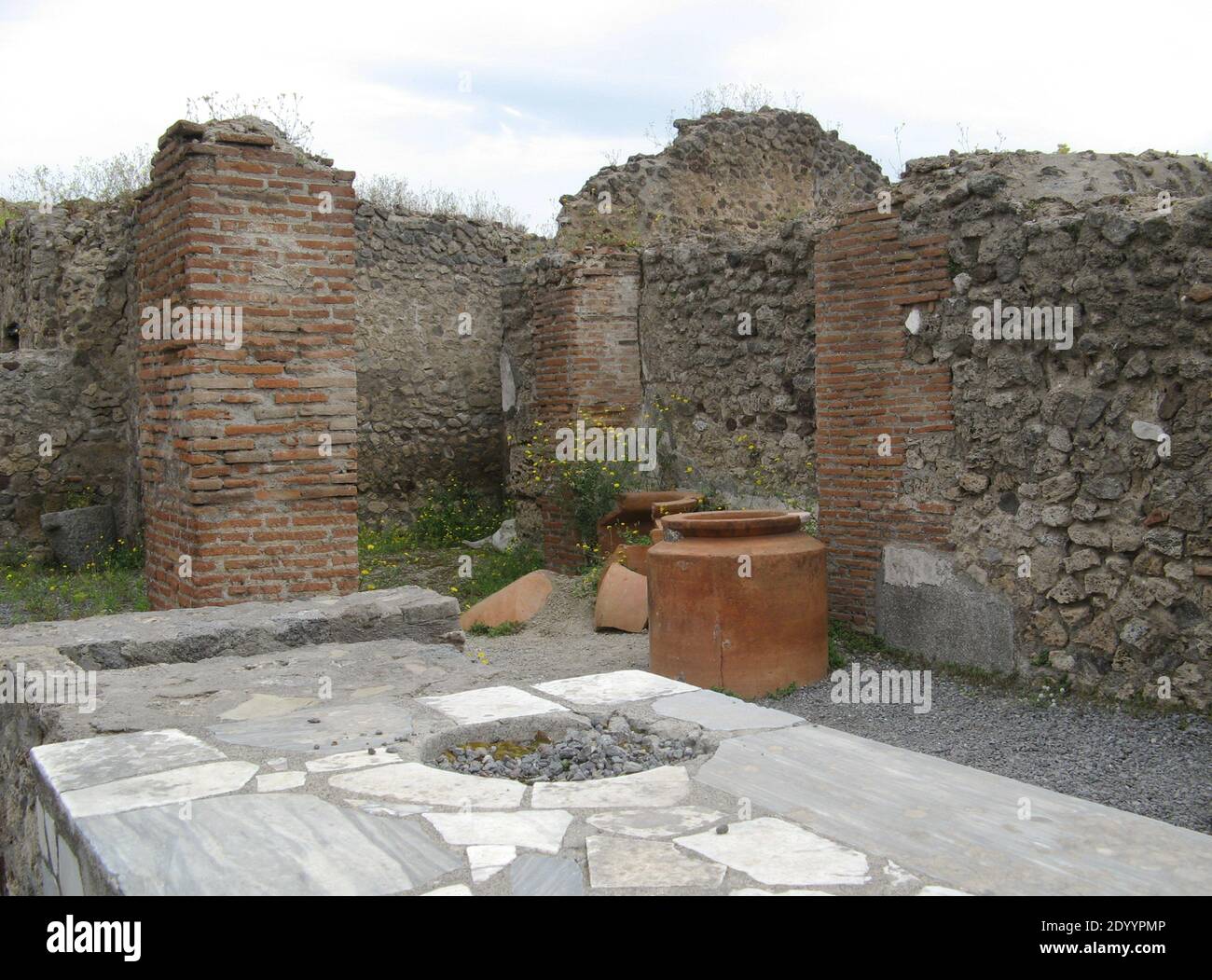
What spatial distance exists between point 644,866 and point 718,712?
1141 millimetres

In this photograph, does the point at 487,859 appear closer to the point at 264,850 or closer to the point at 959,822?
the point at 264,850

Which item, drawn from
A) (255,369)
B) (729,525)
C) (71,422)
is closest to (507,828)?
(255,369)

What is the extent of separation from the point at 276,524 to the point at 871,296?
11.6ft

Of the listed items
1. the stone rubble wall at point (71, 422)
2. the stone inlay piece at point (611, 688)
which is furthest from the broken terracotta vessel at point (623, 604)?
the stone inlay piece at point (611, 688)

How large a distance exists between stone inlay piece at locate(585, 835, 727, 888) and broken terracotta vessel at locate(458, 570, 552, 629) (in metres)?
5.57

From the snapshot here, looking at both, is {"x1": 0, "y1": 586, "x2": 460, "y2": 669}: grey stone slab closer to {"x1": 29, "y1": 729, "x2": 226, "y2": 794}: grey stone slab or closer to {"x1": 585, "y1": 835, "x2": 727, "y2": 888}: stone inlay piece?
{"x1": 29, "y1": 729, "x2": 226, "y2": 794}: grey stone slab

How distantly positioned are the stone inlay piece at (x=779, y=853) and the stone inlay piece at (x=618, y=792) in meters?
0.23

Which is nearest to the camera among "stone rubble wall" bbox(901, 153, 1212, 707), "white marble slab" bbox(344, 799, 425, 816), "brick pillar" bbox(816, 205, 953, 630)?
"white marble slab" bbox(344, 799, 425, 816)

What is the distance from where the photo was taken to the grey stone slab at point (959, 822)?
207 centimetres

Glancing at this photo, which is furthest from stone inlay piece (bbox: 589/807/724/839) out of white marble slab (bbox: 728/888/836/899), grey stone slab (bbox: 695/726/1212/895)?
white marble slab (bbox: 728/888/836/899)

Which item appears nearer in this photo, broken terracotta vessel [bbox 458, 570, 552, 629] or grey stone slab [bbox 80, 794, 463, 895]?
grey stone slab [bbox 80, 794, 463, 895]

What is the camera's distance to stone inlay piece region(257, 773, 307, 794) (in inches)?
102

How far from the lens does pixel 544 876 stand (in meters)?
2.11

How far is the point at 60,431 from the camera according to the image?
8586mm
